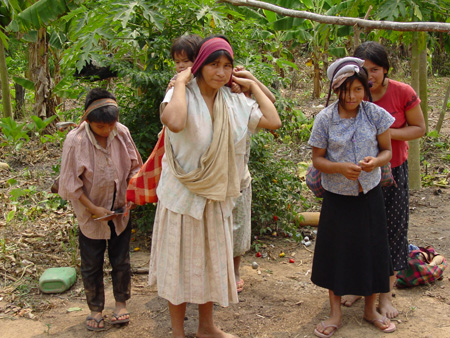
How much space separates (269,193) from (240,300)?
1228 millimetres

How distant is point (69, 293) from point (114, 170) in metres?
1.26

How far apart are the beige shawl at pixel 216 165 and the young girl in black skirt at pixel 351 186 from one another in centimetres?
61

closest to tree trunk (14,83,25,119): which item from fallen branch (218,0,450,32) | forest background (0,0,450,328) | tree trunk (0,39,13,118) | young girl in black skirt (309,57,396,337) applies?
tree trunk (0,39,13,118)

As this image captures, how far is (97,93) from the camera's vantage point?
123 inches

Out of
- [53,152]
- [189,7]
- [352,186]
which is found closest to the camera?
[352,186]

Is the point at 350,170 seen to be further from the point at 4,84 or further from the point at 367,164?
the point at 4,84

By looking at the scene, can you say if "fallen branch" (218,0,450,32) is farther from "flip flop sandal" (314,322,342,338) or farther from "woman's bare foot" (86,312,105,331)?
"woman's bare foot" (86,312,105,331)

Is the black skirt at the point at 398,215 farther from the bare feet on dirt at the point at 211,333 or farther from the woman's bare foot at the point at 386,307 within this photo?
the bare feet on dirt at the point at 211,333

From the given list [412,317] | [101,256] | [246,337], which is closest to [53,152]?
[101,256]

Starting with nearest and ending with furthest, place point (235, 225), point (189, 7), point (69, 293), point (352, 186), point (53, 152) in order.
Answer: point (352, 186) < point (235, 225) < point (69, 293) < point (189, 7) < point (53, 152)

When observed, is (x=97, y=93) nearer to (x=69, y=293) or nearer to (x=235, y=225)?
(x=235, y=225)

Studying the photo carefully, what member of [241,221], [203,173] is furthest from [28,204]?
[203,173]

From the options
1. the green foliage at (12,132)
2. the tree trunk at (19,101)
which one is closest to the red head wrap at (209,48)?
the green foliage at (12,132)

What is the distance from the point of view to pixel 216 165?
2627 mm
